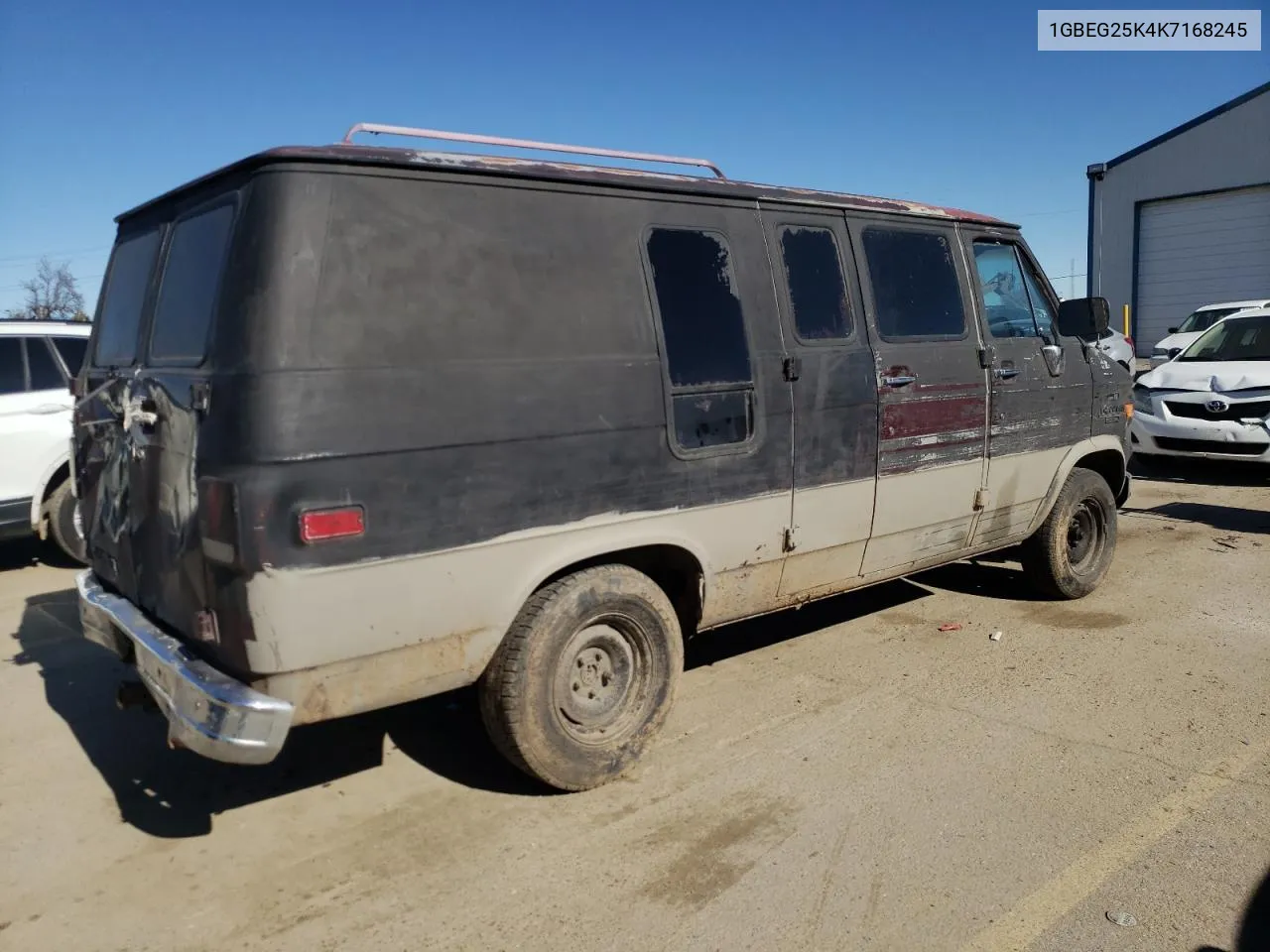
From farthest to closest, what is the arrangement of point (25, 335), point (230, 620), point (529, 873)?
point (25, 335) < point (529, 873) < point (230, 620)

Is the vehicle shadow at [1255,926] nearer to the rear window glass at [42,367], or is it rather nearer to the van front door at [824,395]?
the van front door at [824,395]

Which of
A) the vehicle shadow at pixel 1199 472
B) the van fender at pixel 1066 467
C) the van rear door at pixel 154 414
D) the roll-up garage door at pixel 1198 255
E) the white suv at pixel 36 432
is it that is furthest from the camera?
the roll-up garage door at pixel 1198 255

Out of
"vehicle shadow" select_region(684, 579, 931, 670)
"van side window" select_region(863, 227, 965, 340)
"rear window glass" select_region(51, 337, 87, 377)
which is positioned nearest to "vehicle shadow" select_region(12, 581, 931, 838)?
"vehicle shadow" select_region(684, 579, 931, 670)

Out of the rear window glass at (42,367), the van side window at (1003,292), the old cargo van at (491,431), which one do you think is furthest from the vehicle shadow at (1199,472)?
the rear window glass at (42,367)

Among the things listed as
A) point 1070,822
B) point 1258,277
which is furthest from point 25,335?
point 1258,277

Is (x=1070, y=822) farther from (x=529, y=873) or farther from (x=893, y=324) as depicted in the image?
(x=893, y=324)

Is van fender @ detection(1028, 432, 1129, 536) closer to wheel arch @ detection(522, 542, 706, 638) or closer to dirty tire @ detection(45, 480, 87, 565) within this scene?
wheel arch @ detection(522, 542, 706, 638)

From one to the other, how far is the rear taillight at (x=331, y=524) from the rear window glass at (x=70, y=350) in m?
5.74

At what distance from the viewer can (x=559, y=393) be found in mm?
3559

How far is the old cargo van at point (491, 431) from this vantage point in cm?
304

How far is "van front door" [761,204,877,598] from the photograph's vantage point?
4.38 metres

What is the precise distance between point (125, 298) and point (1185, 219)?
80.3ft

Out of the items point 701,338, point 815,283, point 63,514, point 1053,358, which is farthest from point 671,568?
point 63,514

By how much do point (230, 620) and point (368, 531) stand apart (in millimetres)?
492
